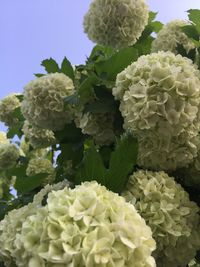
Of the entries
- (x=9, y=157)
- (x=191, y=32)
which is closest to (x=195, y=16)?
(x=191, y=32)

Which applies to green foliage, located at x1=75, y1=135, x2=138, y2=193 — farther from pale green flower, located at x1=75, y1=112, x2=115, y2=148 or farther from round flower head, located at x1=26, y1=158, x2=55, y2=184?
round flower head, located at x1=26, y1=158, x2=55, y2=184

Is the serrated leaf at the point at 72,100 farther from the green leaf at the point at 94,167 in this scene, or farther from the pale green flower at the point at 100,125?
the green leaf at the point at 94,167

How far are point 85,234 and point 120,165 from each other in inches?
22.8

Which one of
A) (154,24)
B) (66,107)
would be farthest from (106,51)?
(66,107)

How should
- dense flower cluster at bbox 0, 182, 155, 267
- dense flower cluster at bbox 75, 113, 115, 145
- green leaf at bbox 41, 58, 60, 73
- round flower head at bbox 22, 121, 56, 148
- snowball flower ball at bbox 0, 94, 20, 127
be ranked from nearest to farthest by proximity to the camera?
1. dense flower cluster at bbox 0, 182, 155, 267
2. dense flower cluster at bbox 75, 113, 115, 145
3. green leaf at bbox 41, 58, 60, 73
4. round flower head at bbox 22, 121, 56, 148
5. snowball flower ball at bbox 0, 94, 20, 127

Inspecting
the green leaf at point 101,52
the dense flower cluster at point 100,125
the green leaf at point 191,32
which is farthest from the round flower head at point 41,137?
the green leaf at point 191,32

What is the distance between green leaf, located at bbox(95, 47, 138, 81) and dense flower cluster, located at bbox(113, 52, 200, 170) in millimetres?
331

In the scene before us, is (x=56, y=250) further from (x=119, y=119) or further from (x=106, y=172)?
(x=119, y=119)

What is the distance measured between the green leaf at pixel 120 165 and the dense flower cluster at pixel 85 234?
0.29 metres

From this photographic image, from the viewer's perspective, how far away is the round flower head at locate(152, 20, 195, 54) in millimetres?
3449

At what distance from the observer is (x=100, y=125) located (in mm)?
2822

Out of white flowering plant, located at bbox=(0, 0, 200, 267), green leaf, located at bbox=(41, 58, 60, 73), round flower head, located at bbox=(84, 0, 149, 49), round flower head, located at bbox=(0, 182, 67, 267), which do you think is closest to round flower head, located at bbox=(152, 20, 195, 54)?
white flowering plant, located at bbox=(0, 0, 200, 267)

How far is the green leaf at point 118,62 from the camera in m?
2.93

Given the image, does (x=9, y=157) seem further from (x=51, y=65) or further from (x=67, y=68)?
(x=67, y=68)
